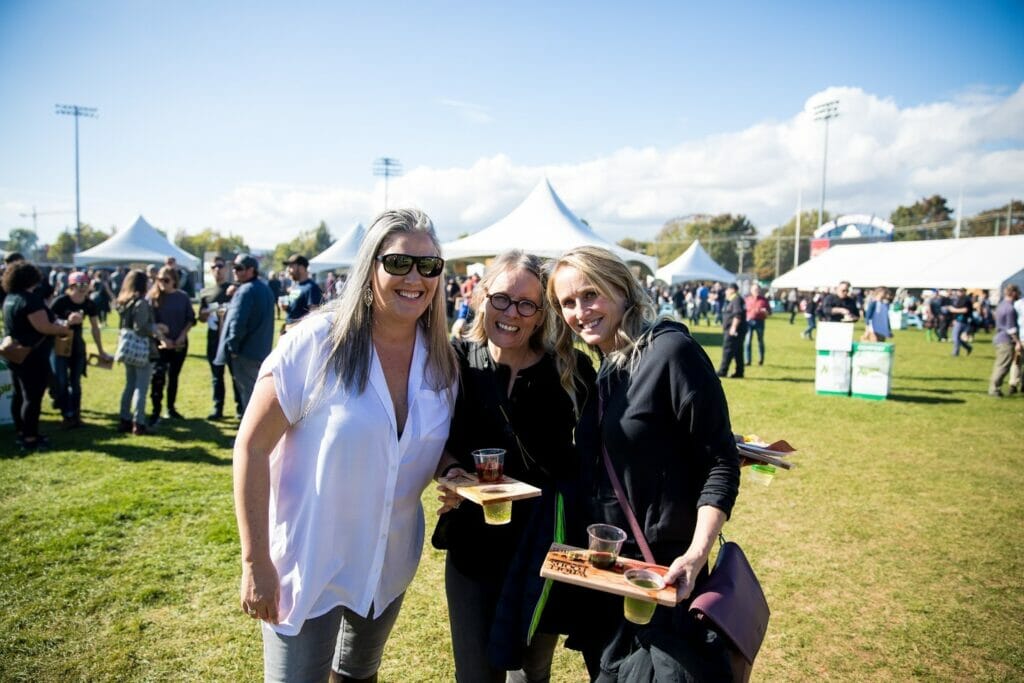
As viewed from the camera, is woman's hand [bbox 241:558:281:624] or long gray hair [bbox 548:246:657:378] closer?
woman's hand [bbox 241:558:281:624]

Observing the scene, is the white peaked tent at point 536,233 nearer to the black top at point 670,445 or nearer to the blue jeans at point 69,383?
the blue jeans at point 69,383

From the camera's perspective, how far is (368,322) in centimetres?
209

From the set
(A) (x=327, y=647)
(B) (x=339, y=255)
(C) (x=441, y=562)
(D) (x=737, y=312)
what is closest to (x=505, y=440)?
(A) (x=327, y=647)

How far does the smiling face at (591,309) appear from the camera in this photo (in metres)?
2.18

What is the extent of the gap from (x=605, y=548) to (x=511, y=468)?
0.61 metres

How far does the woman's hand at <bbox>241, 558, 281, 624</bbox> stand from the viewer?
1816 mm

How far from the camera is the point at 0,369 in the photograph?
748 centimetres

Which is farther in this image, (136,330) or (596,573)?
(136,330)

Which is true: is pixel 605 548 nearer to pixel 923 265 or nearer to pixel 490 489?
pixel 490 489

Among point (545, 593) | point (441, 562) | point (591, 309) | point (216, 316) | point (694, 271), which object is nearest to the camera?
point (545, 593)

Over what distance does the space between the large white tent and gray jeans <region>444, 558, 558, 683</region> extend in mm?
18630

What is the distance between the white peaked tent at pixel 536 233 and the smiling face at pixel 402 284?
12907 millimetres

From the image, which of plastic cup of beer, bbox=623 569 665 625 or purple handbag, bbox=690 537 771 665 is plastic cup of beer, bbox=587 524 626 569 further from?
purple handbag, bbox=690 537 771 665

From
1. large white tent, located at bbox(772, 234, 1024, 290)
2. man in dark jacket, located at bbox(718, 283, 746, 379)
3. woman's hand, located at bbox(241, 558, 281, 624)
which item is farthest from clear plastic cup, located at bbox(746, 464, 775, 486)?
large white tent, located at bbox(772, 234, 1024, 290)
